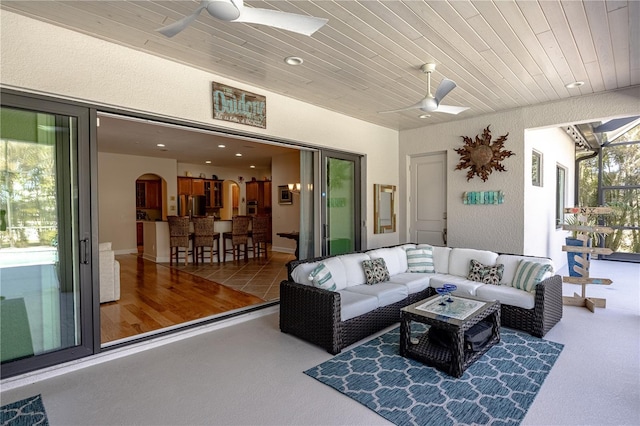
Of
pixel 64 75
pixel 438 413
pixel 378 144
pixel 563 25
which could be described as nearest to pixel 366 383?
pixel 438 413

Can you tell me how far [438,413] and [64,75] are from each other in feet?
12.4

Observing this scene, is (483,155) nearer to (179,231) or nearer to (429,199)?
(429,199)

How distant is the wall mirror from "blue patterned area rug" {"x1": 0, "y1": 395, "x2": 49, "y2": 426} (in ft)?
15.5

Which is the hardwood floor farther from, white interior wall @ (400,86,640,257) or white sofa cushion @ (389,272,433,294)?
white interior wall @ (400,86,640,257)

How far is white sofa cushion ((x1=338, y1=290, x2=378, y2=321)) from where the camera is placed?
3238 mm

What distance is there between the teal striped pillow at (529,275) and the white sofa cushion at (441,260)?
3.00 ft

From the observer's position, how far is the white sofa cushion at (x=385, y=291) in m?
3.65

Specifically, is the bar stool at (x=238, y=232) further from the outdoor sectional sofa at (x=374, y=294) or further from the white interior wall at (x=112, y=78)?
the outdoor sectional sofa at (x=374, y=294)

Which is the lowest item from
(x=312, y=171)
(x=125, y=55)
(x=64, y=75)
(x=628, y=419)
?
(x=628, y=419)

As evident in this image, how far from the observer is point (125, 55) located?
10.0ft

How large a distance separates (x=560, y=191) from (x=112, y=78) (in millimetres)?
8534

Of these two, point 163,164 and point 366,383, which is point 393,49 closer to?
point 366,383

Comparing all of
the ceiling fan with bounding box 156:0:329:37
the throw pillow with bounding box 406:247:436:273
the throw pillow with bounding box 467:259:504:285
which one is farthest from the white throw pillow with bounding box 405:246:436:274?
the ceiling fan with bounding box 156:0:329:37

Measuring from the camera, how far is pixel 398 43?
299 centimetres
